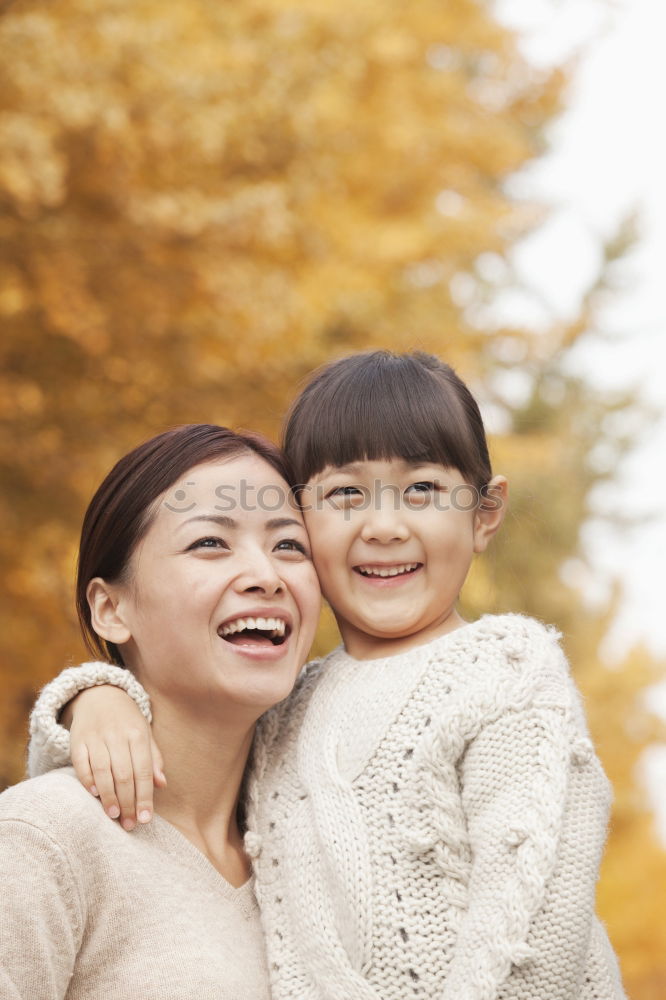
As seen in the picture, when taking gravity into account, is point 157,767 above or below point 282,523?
below

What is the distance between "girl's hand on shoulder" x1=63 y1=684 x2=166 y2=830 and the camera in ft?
7.48

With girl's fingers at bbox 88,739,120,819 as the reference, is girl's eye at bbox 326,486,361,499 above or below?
above

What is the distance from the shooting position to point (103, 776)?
2277 millimetres

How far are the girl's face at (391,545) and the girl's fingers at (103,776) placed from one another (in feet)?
2.15

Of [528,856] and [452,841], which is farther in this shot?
[452,841]

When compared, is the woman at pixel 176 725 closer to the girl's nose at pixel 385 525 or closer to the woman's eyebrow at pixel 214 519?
the woman's eyebrow at pixel 214 519

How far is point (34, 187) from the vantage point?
18.2ft

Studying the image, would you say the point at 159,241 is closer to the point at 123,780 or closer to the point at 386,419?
the point at 386,419

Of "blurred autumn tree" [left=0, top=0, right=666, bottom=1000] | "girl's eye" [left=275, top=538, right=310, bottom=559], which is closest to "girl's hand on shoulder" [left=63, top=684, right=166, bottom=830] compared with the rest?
"girl's eye" [left=275, top=538, right=310, bottom=559]

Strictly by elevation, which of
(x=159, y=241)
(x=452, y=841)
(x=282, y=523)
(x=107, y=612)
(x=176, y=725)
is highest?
(x=159, y=241)

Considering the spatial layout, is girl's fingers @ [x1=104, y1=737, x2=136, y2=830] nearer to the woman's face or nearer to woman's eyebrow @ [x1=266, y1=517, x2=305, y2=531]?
the woman's face

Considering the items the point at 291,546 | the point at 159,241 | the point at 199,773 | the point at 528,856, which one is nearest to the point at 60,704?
the point at 199,773

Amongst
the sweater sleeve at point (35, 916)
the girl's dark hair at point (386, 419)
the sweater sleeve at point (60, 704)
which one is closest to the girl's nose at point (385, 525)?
the girl's dark hair at point (386, 419)

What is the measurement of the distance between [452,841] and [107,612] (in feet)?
3.02
